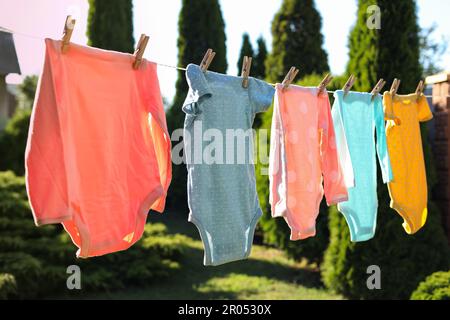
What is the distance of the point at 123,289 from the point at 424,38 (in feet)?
56.1

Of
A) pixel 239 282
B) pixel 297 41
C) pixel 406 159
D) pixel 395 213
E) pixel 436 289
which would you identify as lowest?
pixel 239 282

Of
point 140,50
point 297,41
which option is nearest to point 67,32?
point 140,50

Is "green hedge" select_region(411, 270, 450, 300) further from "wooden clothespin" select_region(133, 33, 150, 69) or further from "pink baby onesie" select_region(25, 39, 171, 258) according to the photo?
"wooden clothespin" select_region(133, 33, 150, 69)

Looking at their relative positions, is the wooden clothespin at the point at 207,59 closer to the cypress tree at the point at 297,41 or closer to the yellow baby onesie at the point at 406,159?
the yellow baby onesie at the point at 406,159

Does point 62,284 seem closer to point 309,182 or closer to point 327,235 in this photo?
point 327,235

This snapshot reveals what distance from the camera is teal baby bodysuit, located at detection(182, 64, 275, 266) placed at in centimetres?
208

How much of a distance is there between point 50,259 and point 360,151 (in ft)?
12.0

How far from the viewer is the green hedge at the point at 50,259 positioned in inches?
186

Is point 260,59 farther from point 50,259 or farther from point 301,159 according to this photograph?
point 301,159

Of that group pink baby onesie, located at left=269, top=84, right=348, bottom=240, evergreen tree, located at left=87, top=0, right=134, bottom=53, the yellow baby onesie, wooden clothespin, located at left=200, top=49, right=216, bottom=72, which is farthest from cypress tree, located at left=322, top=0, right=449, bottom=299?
evergreen tree, located at left=87, top=0, right=134, bottom=53

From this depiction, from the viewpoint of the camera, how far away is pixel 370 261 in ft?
14.8

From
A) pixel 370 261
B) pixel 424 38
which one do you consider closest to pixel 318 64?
pixel 370 261

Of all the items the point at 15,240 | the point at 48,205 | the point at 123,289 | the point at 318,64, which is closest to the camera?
the point at 48,205

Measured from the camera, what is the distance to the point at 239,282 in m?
5.41
